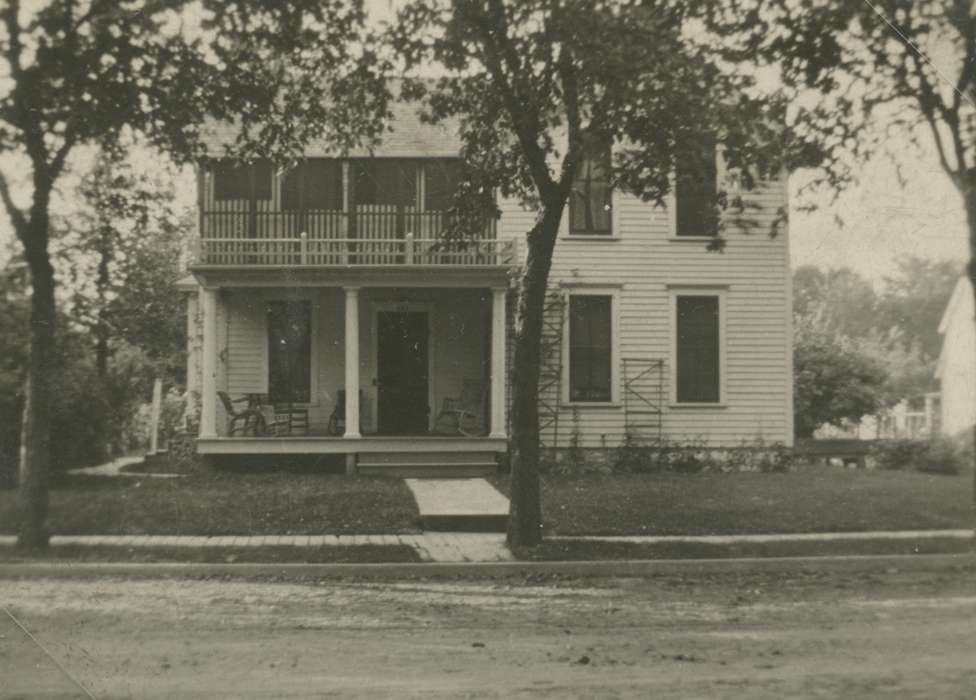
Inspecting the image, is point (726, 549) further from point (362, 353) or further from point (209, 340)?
point (362, 353)

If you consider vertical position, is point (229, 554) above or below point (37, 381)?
below

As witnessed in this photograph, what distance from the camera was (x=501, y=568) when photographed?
14.8 ft

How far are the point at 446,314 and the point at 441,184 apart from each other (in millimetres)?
8698

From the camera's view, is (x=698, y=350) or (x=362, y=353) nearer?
(x=698, y=350)

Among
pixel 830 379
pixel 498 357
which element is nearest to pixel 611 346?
pixel 498 357

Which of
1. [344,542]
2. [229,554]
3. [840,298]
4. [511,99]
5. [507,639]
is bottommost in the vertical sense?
[507,639]

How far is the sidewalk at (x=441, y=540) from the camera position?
177 centimetres

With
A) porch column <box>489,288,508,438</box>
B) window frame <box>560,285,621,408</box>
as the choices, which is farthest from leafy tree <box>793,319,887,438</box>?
porch column <box>489,288,508,438</box>

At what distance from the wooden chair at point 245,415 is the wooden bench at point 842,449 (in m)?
7.75

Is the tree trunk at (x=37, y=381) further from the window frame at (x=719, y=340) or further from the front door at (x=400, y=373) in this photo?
the front door at (x=400, y=373)

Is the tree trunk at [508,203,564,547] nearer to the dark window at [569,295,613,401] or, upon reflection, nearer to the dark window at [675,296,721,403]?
the dark window at [675,296,721,403]

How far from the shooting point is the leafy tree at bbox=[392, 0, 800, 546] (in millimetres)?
1859

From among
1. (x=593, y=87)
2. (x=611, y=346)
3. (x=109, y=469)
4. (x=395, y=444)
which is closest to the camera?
(x=109, y=469)

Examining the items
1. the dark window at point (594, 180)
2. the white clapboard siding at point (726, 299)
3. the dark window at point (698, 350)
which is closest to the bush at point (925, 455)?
the white clapboard siding at point (726, 299)
